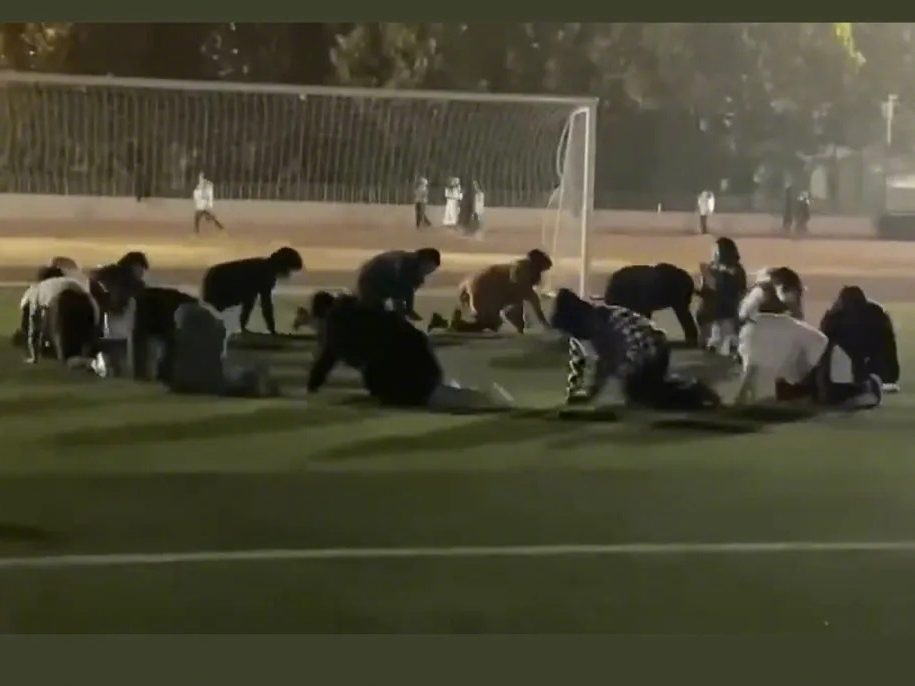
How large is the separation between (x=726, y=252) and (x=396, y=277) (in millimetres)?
482

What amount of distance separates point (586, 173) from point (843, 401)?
51 centimetres

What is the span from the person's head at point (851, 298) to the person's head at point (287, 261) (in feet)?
2.59

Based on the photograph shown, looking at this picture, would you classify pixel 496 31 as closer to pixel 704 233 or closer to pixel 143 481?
pixel 704 233

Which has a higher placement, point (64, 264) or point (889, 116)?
point (889, 116)

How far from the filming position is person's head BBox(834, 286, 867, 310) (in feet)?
6.00

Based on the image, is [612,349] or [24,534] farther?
[612,349]

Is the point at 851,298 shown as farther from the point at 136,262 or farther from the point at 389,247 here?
the point at 136,262

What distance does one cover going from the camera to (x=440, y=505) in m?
1.79

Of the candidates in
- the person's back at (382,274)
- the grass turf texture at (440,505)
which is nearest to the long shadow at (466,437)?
the grass turf texture at (440,505)

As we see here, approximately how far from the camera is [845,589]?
1773 mm

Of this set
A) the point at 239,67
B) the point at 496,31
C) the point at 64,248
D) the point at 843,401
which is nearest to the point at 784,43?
the point at 496,31

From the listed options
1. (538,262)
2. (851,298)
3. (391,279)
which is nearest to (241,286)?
(391,279)

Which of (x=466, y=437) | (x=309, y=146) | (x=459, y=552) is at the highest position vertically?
(x=309, y=146)

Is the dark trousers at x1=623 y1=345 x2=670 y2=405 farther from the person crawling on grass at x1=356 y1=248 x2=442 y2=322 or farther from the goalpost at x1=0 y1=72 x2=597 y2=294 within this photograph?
the person crawling on grass at x1=356 y1=248 x2=442 y2=322
